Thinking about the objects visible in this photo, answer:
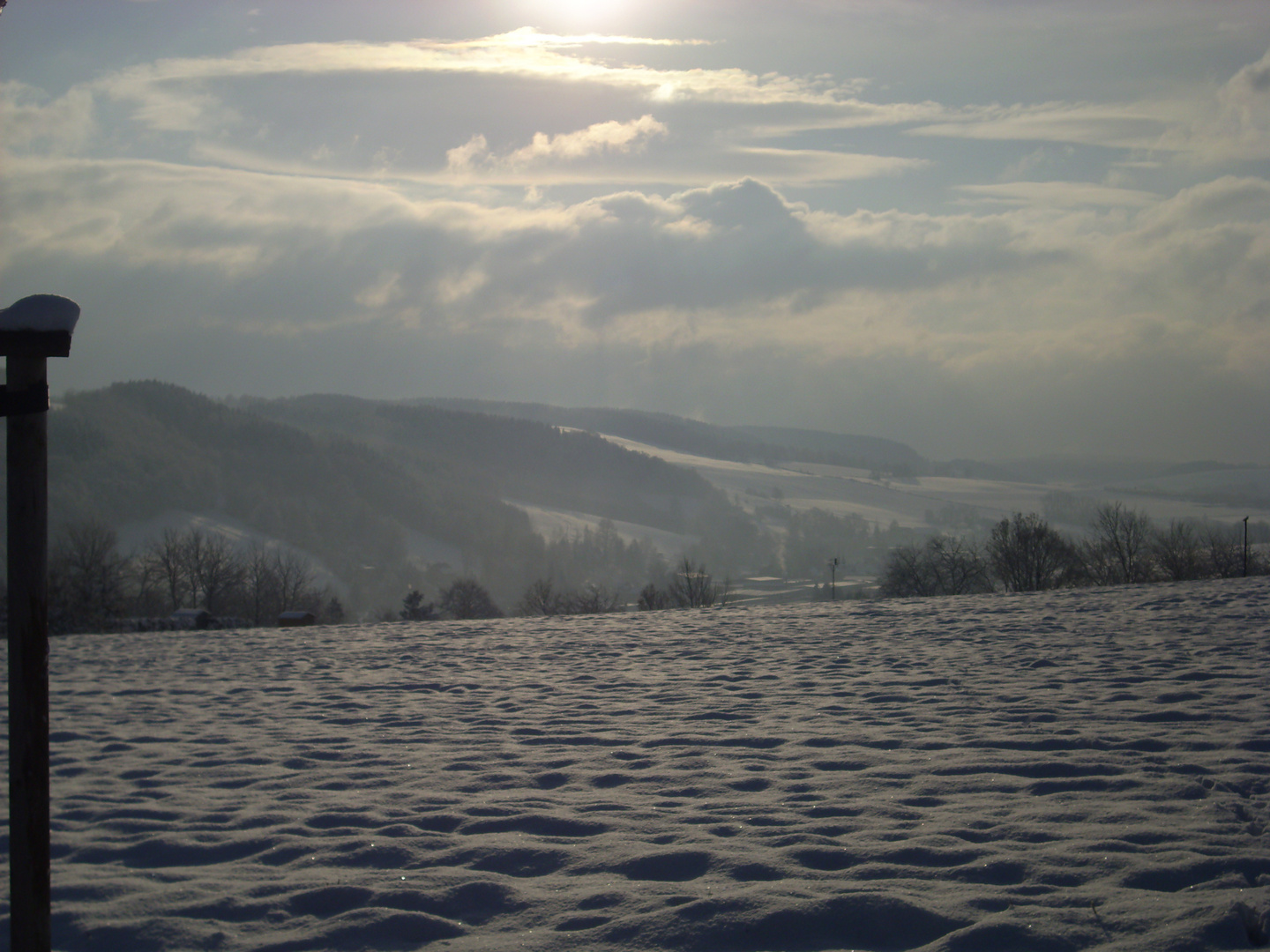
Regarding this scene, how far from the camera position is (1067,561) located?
40.7 metres

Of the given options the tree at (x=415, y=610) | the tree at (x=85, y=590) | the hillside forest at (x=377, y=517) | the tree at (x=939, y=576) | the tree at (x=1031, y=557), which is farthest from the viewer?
the hillside forest at (x=377, y=517)

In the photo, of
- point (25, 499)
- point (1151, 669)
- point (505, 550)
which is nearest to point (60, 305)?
point (25, 499)

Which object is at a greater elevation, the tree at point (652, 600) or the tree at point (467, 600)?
the tree at point (652, 600)

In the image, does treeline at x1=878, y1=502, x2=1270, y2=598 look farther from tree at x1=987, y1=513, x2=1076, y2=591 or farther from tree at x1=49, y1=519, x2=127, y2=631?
tree at x1=49, y1=519, x2=127, y2=631

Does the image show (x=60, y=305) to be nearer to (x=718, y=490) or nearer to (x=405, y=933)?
(x=405, y=933)

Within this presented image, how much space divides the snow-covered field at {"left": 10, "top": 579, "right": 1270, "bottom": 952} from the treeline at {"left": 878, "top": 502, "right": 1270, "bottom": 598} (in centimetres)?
2960

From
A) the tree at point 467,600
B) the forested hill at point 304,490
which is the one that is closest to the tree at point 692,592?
the tree at point 467,600

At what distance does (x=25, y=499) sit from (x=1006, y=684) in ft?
28.9

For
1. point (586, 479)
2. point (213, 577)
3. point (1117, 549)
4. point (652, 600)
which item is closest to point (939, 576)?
point (1117, 549)

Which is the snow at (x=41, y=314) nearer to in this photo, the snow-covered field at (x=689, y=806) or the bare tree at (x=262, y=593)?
the snow-covered field at (x=689, y=806)

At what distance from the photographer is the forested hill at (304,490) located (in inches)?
4769

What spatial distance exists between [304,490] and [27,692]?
148 meters

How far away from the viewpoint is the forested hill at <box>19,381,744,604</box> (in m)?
121

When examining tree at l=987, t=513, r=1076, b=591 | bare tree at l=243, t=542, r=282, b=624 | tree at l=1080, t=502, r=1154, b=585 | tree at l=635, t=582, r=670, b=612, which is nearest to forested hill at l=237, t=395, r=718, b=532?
bare tree at l=243, t=542, r=282, b=624
